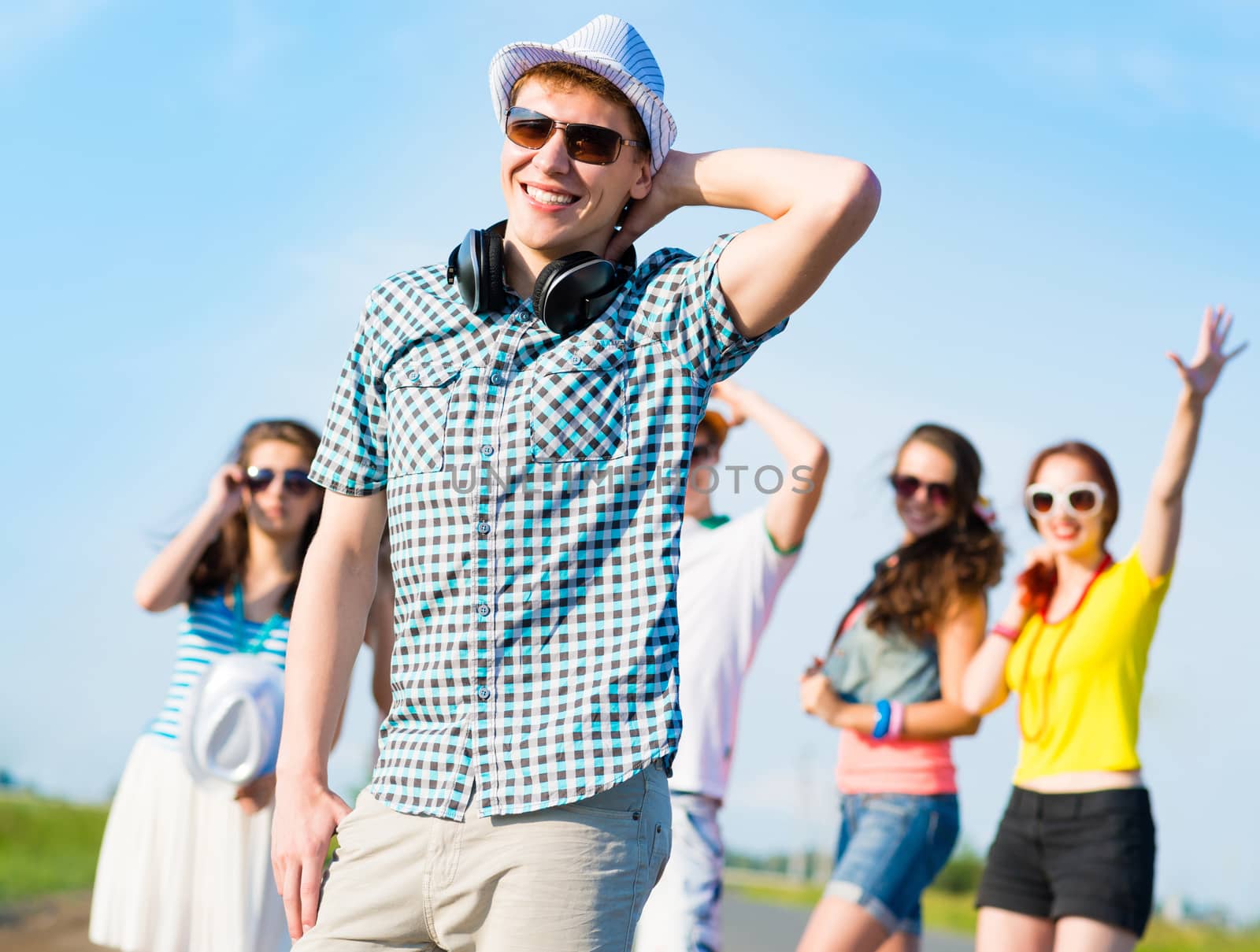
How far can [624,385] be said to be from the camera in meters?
2.36

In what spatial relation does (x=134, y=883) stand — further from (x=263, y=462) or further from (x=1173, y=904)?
(x=1173, y=904)

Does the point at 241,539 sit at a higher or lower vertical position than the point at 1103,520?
lower

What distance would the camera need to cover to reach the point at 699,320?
2387 mm

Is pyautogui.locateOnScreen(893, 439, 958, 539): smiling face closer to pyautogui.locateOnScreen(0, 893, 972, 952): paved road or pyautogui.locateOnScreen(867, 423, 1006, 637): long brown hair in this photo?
pyautogui.locateOnScreen(867, 423, 1006, 637): long brown hair

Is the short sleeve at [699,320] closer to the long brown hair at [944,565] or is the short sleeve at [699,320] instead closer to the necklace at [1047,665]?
the necklace at [1047,665]

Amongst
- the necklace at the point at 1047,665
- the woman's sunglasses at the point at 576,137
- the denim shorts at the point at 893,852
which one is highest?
the woman's sunglasses at the point at 576,137

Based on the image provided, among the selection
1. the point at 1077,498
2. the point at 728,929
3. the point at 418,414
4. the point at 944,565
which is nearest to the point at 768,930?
the point at 728,929

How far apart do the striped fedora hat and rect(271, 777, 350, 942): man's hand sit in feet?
4.30

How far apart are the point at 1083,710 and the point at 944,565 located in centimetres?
89

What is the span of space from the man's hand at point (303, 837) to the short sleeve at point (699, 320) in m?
0.97

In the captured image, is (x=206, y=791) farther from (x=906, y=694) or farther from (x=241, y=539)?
(x=906, y=694)

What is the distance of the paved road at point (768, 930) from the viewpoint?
11.9 metres

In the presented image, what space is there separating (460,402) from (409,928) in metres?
0.87

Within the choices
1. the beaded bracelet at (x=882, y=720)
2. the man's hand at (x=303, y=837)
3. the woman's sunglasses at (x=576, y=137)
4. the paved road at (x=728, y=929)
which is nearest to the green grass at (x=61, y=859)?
the paved road at (x=728, y=929)
